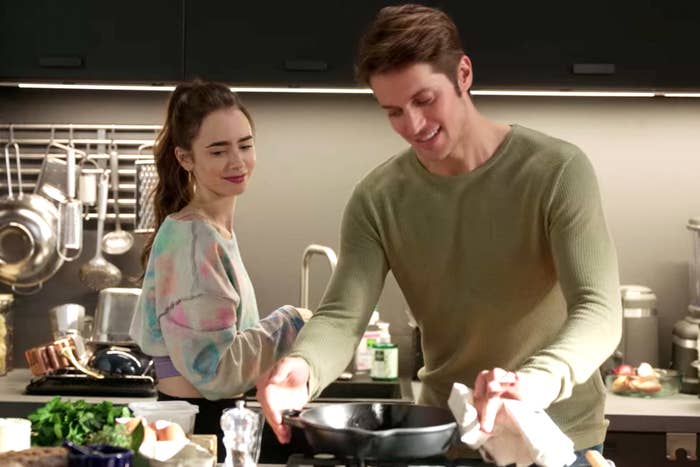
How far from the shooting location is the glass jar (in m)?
3.51

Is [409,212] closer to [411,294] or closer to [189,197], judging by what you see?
[411,294]

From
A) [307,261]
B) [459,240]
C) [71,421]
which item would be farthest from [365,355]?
[71,421]

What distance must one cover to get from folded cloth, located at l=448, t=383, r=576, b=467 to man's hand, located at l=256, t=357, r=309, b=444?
0.86 ft

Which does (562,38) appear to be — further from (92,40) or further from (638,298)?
(92,40)

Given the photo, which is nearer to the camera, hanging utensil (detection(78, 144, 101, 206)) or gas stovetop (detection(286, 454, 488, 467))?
→ gas stovetop (detection(286, 454, 488, 467))

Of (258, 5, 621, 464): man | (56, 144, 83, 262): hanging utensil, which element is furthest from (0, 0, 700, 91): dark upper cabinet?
(258, 5, 621, 464): man

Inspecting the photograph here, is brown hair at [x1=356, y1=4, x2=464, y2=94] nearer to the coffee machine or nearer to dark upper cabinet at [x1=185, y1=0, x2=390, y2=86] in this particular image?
dark upper cabinet at [x1=185, y1=0, x2=390, y2=86]

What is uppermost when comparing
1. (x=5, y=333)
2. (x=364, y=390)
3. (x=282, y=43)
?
(x=282, y=43)

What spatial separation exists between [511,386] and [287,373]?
37cm

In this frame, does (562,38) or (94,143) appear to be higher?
(562,38)

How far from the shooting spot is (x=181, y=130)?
2.57 meters

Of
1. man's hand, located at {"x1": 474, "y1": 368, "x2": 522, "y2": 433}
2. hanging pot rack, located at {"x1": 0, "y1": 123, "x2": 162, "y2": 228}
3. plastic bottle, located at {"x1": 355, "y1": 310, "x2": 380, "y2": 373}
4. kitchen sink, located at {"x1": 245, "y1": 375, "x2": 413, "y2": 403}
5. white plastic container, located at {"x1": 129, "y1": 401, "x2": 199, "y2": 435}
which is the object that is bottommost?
kitchen sink, located at {"x1": 245, "y1": 375, "x2": 413, "y2": 403}

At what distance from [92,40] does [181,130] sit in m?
0.96

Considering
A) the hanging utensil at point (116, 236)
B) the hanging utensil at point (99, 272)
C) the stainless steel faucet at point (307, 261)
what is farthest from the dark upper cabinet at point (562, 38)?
the hanging utensil at point (99, 272)
